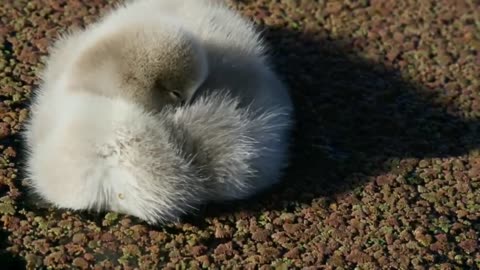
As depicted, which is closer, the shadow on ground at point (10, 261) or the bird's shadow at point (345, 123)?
the shadow on ground at point (10, 261)

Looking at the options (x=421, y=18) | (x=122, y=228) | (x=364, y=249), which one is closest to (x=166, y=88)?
(x=122, y=228)

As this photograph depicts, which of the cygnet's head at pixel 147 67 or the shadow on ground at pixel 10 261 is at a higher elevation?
the cygnet's head at pixel 147 67

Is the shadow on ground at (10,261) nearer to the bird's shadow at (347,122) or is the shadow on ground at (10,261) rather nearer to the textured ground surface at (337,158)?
the textured ground surface at (337,158)

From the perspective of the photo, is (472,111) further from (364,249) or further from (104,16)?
(104,16)

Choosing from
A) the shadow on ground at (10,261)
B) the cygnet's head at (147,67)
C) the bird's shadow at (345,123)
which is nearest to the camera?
the shadow on ground at (10,261)

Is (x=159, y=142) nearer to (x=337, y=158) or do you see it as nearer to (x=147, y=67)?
(x=147, y=67)

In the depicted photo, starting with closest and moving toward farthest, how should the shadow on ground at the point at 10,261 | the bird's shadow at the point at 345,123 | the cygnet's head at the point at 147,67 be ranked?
A: the shadow on ground at the point at 10,261
the cygnet's head at the point at 147,67
the bird's shadow at the point at 345,123

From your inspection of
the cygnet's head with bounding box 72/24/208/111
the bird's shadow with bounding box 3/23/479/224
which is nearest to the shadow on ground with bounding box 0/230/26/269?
the bird's shadow with bounding box 3/23/479/224

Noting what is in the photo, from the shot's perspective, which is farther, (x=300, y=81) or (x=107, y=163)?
(x=300, y=81)

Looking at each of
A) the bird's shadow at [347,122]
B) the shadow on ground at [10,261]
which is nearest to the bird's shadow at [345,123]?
the bird's shadow at [347,122]
